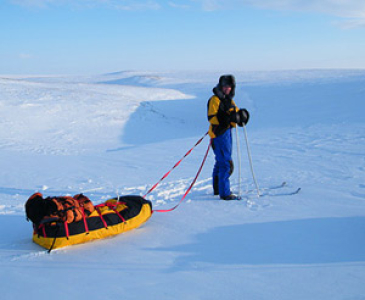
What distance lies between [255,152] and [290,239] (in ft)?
17.2

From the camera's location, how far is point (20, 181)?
5980mm

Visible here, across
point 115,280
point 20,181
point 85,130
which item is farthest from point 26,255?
point 85,130

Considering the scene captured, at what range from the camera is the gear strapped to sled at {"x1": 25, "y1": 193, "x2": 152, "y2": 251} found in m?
3.30

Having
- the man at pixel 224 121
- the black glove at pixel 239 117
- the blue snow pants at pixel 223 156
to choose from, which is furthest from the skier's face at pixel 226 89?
the blue snow pants at pixel 223 156

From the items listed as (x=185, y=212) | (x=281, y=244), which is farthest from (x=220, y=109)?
(x=281, y=244)

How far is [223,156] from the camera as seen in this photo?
192 inches

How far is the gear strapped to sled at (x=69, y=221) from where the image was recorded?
10.8 ft

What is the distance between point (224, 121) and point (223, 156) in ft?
1.70

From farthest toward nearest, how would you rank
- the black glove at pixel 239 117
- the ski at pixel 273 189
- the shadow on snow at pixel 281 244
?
1. the ski at pixel 273 189
2. the black glove at pixel 239 117
3. the shadow on snow at pixel 281 244

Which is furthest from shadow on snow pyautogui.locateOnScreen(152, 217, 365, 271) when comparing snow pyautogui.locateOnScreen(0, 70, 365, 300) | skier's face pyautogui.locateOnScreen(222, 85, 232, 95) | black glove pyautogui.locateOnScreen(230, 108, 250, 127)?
skier's face pyautogui.locateOnScreen(222, 85, 232, 95)

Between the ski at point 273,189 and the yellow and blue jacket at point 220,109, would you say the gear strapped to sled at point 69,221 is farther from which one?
the ski at point 273,189

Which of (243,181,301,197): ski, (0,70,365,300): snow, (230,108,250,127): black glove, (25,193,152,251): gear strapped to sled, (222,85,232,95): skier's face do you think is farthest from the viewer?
(243,181,301,197): ski

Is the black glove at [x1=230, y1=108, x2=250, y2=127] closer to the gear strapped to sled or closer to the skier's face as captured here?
the skier's face

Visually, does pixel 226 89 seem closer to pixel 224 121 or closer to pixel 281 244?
pixel 224 121
